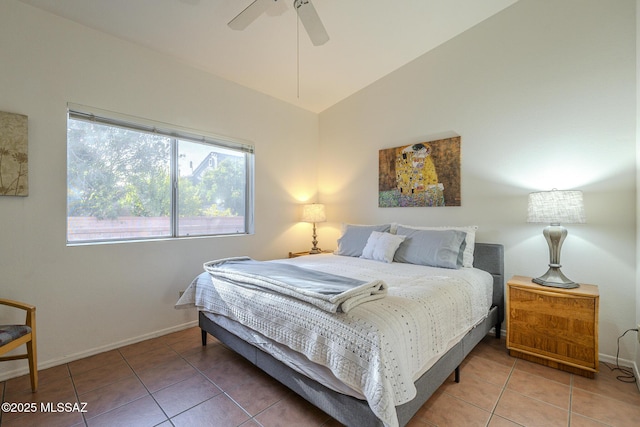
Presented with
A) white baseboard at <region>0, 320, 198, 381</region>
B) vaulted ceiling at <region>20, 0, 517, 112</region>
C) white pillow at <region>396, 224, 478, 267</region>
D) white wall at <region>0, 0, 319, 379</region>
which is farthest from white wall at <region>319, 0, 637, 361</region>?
white baseboard at <region>0, 320, 198, 381</region>

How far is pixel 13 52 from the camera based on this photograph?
211 centimetres

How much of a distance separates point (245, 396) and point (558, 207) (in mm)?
2682

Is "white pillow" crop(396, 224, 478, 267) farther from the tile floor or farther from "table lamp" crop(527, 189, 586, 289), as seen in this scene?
the tile floor

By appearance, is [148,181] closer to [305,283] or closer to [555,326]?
[305,283]

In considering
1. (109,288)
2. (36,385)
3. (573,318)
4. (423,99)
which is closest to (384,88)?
(423,99)

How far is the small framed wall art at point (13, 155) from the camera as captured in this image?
80.5 inches

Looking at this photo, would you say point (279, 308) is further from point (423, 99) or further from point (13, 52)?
point (423, 99)

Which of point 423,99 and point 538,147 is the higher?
point 423,99

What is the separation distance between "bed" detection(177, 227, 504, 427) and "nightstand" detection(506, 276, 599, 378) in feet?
0.79

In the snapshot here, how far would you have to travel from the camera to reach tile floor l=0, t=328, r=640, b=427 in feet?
5.48

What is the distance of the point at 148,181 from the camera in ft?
9.39

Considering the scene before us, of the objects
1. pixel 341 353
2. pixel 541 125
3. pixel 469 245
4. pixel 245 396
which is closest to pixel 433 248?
pixel 469 245

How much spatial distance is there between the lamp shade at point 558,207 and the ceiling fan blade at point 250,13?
8.14ft

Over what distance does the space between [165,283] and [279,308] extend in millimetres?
1776
